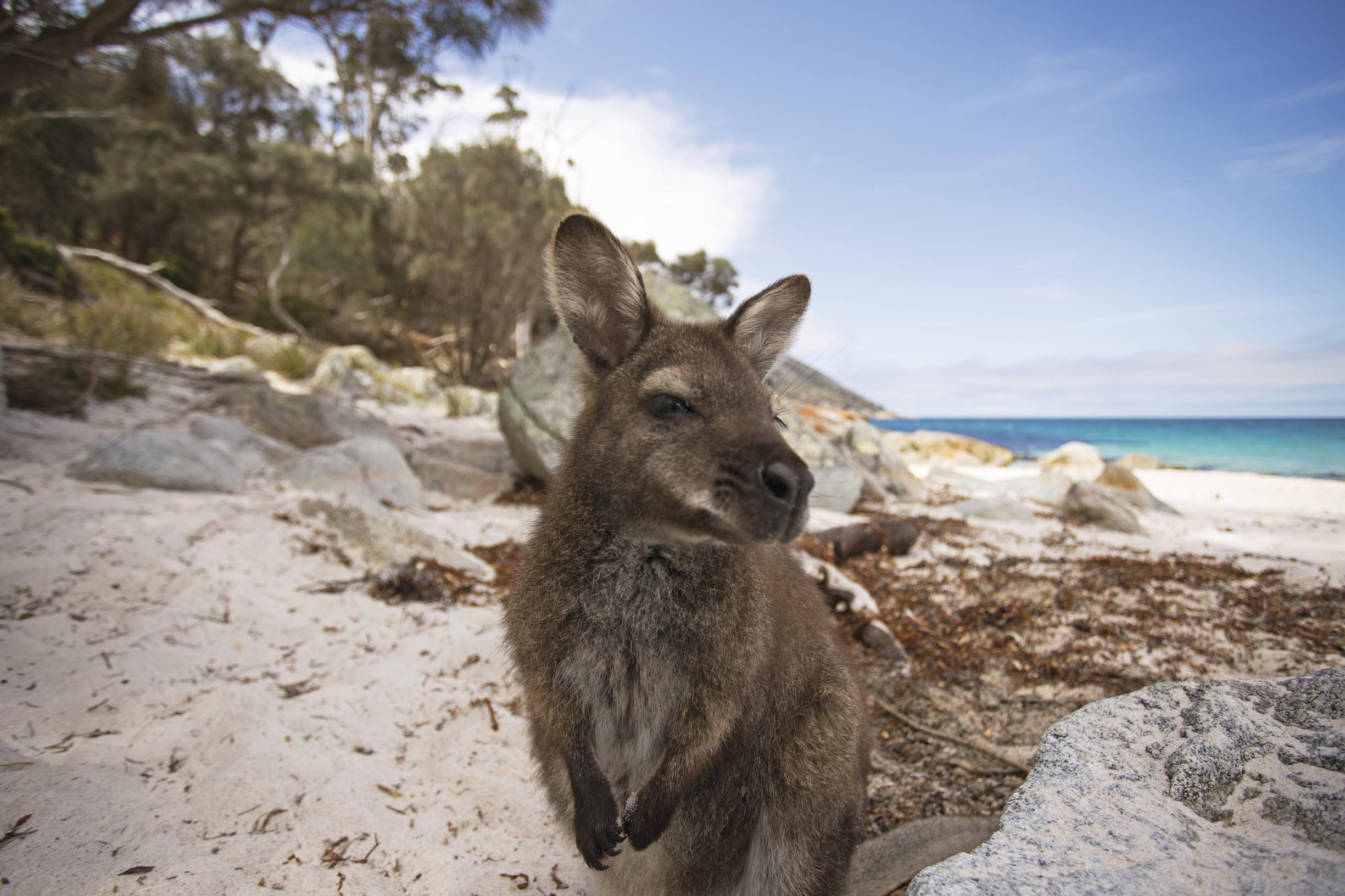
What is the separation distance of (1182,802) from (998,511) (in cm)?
753

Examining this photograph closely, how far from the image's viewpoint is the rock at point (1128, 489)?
10234 millimetres

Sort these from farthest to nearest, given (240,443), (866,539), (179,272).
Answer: (179,272) → (240,443) → (866,539)

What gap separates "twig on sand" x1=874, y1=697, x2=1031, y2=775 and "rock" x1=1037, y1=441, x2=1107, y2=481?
12.2 m

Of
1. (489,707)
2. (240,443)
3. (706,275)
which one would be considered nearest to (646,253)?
(706,275)

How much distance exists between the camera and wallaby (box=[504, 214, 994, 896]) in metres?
2.12

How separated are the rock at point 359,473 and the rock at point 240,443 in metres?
0.61

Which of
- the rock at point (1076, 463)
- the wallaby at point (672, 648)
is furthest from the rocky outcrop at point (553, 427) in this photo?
the rock at point (1076, 463)

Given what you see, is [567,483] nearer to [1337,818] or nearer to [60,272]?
[1337,818]

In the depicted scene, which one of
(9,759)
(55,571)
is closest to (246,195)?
(55,571)

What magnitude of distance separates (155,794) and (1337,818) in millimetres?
3780

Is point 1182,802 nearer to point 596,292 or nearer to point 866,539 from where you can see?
point 596,292

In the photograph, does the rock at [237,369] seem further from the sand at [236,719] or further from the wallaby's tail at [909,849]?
the wallaby's tail at [909,849]

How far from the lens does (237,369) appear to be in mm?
12383

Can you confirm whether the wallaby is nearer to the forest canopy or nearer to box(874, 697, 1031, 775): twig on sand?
box(874, 697, 1031, 775): twig on sand
